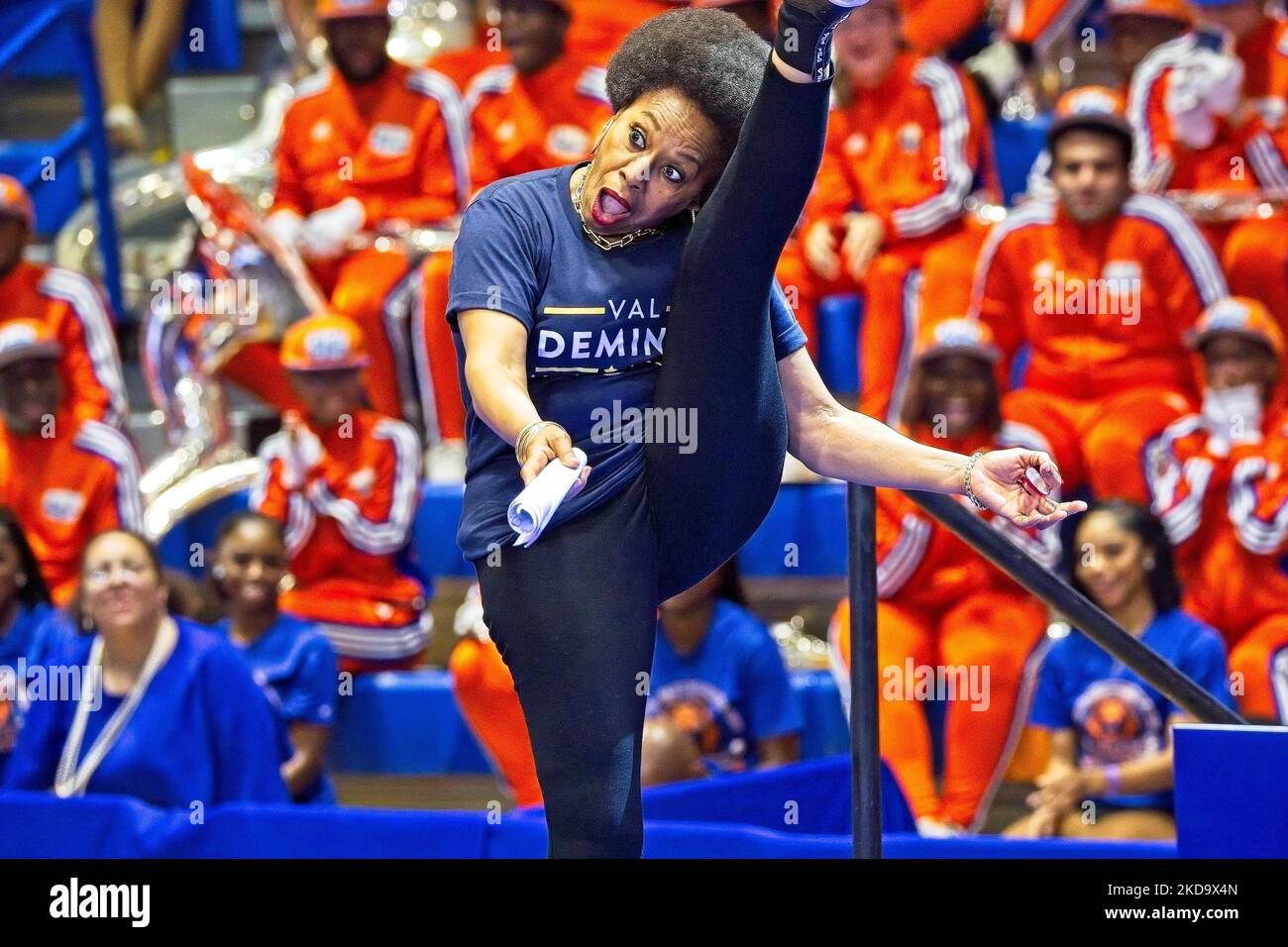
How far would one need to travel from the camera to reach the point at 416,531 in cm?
475

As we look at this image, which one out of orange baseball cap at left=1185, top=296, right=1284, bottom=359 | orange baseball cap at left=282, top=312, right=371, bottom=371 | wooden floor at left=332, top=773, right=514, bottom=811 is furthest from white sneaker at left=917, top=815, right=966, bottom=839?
orange baseball cap at left=282, top=312, right=371, bottom=371

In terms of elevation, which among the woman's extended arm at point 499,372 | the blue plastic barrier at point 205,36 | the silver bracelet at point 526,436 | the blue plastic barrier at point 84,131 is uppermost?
the blue plastic barrier at point 205,36

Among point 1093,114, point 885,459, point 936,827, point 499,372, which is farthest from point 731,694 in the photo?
point 499,372

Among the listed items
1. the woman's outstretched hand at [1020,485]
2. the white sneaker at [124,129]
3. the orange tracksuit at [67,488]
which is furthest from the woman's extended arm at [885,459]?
the white sneaker at [124,129]

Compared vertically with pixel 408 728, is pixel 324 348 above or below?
above

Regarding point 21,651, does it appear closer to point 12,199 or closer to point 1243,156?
point 12,199

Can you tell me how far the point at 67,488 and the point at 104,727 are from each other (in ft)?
3.13

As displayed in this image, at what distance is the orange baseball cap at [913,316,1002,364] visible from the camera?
413 centimetres

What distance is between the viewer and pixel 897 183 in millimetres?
4707

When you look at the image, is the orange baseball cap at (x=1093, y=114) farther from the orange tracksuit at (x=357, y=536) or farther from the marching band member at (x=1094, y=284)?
the orange tracksuit at (x=357, y=536)

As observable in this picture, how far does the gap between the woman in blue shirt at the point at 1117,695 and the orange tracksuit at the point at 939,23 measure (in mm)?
1778

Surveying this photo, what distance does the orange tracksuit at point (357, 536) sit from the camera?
436 centimetres
